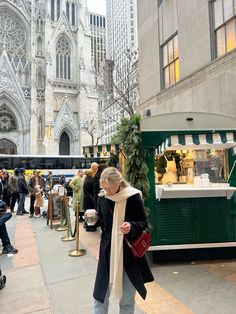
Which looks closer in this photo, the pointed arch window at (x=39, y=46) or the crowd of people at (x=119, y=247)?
the crowd of people at (x=119, y=247)

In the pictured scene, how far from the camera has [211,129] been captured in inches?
216

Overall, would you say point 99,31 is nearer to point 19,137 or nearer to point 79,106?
point 79,106

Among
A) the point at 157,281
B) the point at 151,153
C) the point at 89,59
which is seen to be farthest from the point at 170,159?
the point at 89,59

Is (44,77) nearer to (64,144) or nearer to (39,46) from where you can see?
(39,46)

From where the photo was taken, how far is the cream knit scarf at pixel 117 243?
2.71 metres

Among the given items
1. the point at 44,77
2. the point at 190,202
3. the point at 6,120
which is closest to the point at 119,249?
the point at 190,202

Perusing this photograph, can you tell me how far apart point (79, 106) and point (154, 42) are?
2963 centimetres

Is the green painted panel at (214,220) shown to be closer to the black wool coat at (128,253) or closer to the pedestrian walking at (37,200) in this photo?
Result: the black wool coat at (128,253)

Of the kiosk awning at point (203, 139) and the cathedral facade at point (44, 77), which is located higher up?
the cathedral facade at point (44, 77)

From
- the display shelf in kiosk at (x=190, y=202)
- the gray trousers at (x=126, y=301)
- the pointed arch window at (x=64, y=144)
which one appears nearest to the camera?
the gray trousers at (x=126, y=301)

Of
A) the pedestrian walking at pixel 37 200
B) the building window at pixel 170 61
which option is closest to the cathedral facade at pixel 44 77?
the pedestrian walking at pixel 37 200

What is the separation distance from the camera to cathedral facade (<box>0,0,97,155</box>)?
39375 millimetres

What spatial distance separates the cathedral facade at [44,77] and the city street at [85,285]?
3337cm

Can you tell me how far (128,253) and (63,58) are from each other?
44.0 m
